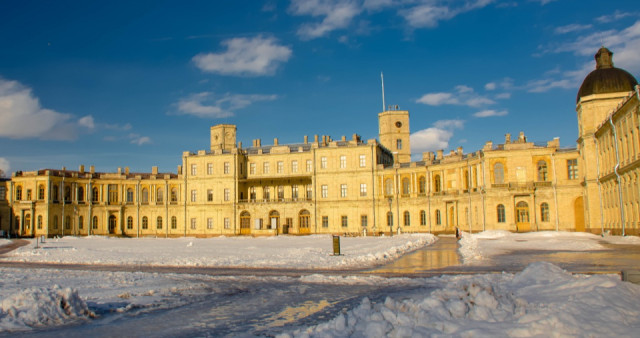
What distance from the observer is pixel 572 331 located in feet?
26.6

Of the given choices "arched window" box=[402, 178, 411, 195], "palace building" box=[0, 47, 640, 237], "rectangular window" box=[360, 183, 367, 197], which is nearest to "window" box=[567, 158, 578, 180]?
"palace building" box=[0, 47, 640, 237]

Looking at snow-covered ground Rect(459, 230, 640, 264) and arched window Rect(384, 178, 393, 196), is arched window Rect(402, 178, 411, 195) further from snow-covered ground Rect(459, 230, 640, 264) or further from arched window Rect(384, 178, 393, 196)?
snow-covered ground Rect(459, 230, 640, 264)

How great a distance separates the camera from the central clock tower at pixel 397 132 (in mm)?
82688

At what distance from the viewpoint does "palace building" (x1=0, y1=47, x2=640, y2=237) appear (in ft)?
159

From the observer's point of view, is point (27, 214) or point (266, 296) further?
point (27, 214)

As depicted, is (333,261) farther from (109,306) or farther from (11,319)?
(11,319)

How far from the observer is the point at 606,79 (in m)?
46.5

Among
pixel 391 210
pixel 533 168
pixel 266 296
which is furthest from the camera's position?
pixel 391 210

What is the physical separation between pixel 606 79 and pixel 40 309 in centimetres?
4802

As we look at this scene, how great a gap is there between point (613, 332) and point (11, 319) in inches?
444

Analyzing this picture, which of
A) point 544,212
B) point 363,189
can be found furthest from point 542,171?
point 363,189

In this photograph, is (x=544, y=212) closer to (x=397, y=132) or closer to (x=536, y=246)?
(x=536, y=246)

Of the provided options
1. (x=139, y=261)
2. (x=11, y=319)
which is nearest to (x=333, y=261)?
(x=139, y=261)

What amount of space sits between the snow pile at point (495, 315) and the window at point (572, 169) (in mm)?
45836
